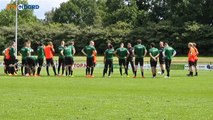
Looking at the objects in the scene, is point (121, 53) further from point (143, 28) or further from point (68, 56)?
point (143, 28)

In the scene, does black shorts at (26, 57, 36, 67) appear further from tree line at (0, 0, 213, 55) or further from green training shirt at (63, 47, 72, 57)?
tree line at (0, 0, 213, 55)

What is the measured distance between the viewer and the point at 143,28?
8312 centimetres

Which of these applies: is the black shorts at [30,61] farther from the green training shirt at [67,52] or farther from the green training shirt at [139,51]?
the green training shirt at [139,51]

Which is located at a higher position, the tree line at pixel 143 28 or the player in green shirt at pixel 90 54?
the tree line at pixel 143 28

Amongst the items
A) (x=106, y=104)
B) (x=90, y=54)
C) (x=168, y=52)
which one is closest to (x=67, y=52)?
(x=90, y=54)

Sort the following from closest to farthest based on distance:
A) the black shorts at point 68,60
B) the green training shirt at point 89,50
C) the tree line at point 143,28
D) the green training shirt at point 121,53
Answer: the green training shirt at point 89,50, the black shorts at point 68,60, the green training shirt at point 121,53, the tree line at point 143,28

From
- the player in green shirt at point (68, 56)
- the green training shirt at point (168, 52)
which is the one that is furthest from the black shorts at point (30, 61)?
the green training shirt at point (168, 52)

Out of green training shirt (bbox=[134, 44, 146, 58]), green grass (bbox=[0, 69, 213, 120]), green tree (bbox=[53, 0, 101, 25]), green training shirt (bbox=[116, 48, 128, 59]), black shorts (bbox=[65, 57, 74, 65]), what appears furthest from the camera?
green tree (bbox=[53, 0, 101, 25])

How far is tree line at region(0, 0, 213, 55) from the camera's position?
7862cm

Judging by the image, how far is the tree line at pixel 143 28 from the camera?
3095 inches

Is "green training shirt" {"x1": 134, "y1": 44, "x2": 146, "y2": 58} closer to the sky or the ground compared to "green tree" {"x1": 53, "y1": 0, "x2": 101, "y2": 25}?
closer to the ground

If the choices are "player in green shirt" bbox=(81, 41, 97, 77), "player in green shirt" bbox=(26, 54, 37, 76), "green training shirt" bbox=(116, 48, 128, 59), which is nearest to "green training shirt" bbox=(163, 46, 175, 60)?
"green training shirt" bbox=(116, 48, 128, 59)

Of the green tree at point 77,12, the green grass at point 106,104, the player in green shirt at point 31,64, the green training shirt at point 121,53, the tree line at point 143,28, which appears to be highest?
the green tree at point 77,12

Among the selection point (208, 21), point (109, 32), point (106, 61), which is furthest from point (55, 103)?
point (208, 21)
